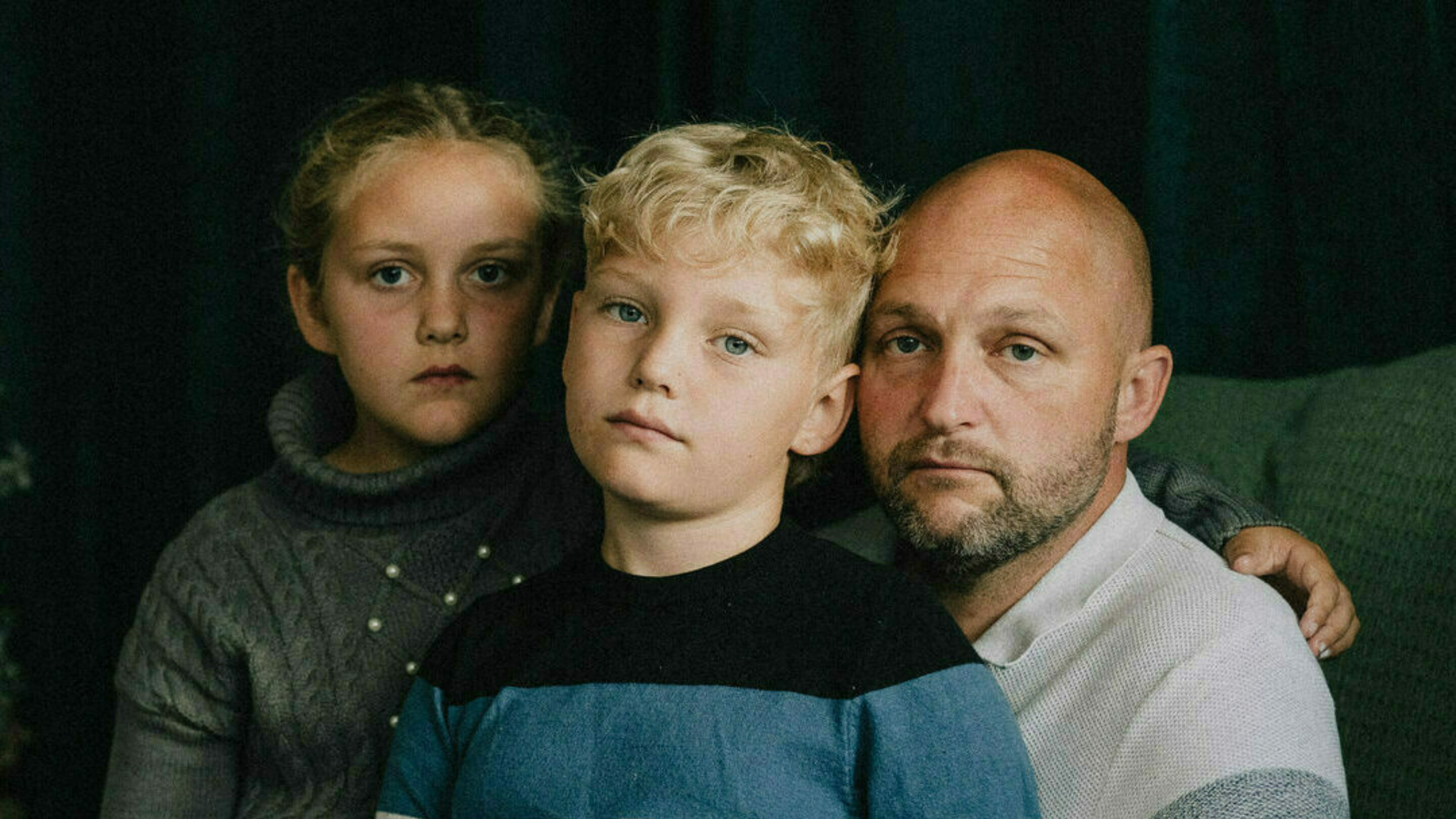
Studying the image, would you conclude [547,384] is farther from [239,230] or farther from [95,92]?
[95,92]

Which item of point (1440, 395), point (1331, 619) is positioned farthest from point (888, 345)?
point (1440, 395)

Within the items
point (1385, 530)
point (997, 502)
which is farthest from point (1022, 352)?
point (1385, 530)

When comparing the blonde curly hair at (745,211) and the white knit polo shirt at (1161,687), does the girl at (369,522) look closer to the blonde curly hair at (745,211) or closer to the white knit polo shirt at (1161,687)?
the blonde curly hair at (745,211)

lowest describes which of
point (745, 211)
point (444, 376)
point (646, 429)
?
point (444, 376)

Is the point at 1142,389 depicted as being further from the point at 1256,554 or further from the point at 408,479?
the point at 408,479

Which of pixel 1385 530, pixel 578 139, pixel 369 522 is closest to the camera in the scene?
pixel 1385 530

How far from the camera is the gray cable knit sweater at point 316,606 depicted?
1317mm

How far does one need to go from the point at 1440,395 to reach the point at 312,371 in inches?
50.7

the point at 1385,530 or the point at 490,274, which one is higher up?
the point at 490,274

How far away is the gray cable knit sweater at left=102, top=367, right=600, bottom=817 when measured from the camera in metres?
1.32

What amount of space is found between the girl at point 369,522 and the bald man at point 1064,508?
429 millimetres

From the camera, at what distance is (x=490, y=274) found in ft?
4.58

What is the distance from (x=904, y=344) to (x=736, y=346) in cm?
24

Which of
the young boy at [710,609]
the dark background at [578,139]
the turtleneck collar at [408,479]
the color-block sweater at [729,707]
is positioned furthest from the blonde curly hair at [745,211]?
the dark background at [578,139]
